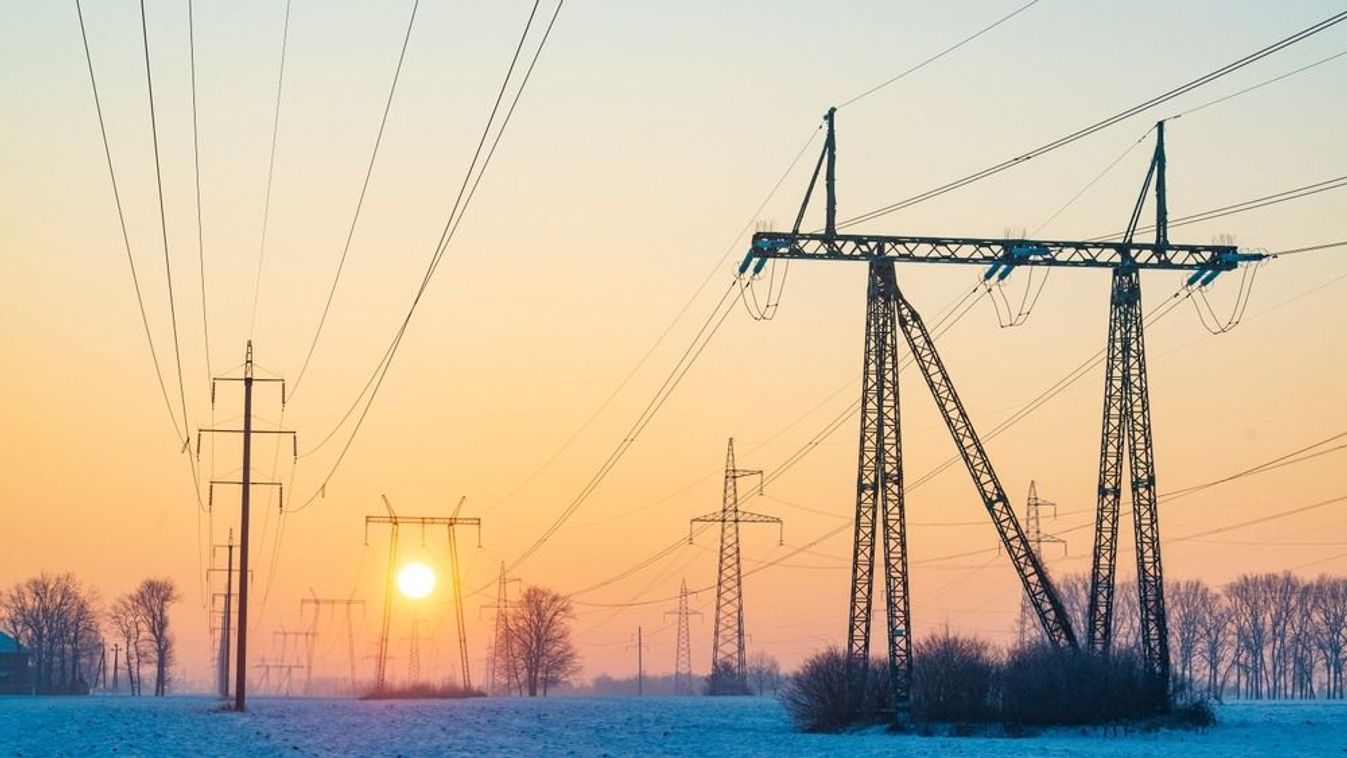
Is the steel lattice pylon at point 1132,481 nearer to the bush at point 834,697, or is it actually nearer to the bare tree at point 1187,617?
the bush at point 834,697

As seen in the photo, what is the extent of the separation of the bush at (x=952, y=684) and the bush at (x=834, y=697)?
1.59 metres

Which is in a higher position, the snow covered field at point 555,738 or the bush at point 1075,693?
the bush at point 1075,693

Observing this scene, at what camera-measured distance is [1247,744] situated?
45281mm

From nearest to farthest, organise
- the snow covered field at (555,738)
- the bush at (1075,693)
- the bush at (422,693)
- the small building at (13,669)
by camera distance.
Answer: the snow covered field at (555,738) < the bush at (1075,693) < the bush at (422,693) < the small building at (13,669)

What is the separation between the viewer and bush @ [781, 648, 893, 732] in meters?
56.6

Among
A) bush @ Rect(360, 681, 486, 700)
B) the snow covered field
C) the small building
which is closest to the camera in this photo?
the snow covered field

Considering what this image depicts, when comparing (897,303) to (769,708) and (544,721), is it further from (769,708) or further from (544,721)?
(769,708)

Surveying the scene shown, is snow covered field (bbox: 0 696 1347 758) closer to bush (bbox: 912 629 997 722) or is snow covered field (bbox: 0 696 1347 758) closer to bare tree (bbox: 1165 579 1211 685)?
bush (bbox: 912 629 997 722)

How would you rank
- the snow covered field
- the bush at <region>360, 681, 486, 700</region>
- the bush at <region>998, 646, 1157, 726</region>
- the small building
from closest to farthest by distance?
the snow covered field < the bush at <region>998, 646, 1157, 726</region> < the bush at <region>360, 681, 486, 700</region> < the small building

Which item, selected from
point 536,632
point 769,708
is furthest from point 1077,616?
point 769,708

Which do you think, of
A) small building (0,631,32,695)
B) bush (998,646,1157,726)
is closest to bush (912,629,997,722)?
bush (998,646,1157,726)

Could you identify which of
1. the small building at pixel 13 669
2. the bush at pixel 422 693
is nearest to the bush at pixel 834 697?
the bush at pixel 422 693

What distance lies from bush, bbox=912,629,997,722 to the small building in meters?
148

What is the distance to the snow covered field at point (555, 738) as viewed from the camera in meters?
41.6
